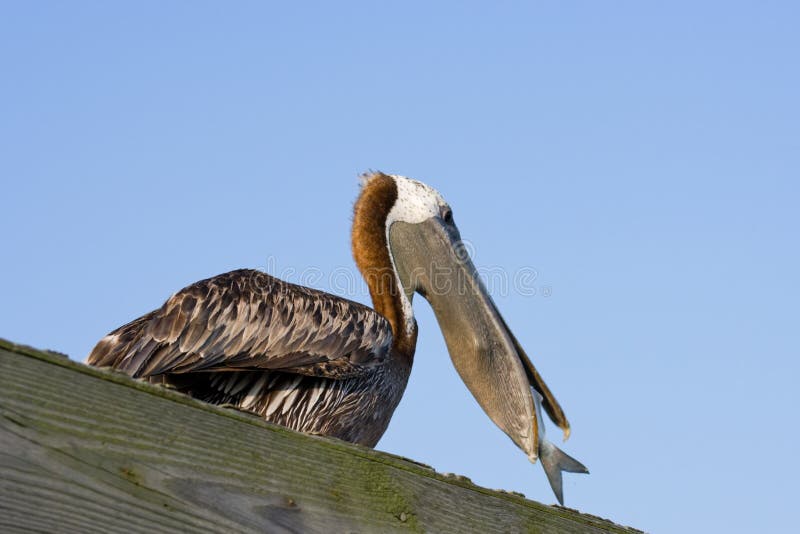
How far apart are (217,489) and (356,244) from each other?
5.39 meters

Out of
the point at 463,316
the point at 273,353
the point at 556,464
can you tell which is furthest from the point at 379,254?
the point at 556,464

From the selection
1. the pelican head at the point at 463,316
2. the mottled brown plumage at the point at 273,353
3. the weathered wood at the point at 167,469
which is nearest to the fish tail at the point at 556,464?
the pelican head at the point at 463,316

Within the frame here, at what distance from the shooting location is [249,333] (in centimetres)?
560

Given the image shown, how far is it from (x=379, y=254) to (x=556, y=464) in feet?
8.07

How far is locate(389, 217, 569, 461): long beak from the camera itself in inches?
213

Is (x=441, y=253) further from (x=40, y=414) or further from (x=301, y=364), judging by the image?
(x=40, y=414)

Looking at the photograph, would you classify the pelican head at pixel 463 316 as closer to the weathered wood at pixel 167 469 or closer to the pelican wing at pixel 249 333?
the pelican wing at pixel 249 333

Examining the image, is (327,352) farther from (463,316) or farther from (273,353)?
(463,316)

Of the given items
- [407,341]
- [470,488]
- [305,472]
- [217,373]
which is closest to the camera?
[305,472]

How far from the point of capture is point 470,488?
2180 millimetres

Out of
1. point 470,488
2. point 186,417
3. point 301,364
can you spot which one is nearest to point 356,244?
point 301,364

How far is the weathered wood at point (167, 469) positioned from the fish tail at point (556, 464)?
103 inches

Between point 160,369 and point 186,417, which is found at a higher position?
point 160,369

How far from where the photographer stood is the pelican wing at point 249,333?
5.30 meters
